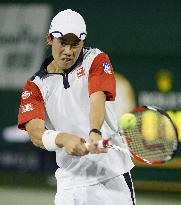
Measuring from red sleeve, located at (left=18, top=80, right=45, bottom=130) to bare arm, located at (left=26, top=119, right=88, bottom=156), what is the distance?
39 mm

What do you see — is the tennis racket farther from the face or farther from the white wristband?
the face

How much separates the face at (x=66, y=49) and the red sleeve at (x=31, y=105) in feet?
0.97

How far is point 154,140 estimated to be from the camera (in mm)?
4422

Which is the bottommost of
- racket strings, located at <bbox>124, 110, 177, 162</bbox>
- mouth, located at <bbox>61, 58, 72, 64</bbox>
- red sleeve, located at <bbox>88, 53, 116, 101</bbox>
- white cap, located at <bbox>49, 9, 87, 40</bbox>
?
racket strings, located at <bbox>124, 110, 177, 162</bbox>

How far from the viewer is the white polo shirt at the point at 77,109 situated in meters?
4.16

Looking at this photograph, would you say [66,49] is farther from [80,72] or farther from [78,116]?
[78,116]

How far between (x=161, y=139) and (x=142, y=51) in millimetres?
4644

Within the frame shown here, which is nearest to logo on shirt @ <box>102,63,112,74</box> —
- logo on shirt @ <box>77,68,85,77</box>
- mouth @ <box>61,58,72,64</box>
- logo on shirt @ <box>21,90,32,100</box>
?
logo on shirt @ <box>77,68,85,77</box>

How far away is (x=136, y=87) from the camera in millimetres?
8844

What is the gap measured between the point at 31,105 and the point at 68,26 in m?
0.60

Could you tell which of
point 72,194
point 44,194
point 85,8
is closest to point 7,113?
point 44,194

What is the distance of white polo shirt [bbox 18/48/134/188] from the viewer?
4164 mm

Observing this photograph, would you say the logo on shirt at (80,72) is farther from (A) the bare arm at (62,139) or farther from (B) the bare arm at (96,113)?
(A) the bare arm at (62,139)

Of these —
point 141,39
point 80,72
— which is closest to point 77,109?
point 80,72
